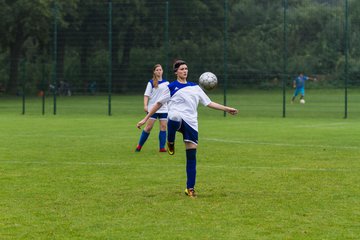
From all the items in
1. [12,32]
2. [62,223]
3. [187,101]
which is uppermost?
[12,32]

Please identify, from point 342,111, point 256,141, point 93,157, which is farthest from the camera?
point 342,111

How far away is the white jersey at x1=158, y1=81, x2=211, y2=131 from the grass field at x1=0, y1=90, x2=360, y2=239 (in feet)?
3.64

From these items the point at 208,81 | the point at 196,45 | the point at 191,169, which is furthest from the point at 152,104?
the point at 196,45

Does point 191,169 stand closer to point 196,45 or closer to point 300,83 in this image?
point 300,83

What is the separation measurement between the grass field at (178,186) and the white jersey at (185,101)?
1108 millimetres

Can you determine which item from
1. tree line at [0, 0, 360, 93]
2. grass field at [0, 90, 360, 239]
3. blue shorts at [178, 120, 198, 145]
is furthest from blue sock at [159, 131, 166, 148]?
tree line at [0, 0, 360, 93]

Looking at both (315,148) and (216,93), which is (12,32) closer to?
(216,93)

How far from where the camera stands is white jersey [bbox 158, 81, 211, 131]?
11.6 m

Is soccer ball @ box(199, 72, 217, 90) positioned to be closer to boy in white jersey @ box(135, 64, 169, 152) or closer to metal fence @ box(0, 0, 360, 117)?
boy in white jersey @ box(135, 64, 169, 152)

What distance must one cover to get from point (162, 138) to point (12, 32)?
39636 mm

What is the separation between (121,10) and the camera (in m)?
55.5

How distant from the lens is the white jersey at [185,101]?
11625 mm

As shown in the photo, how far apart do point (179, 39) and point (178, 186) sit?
35.0 meters

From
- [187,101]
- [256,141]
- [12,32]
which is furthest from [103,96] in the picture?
[187,101]
